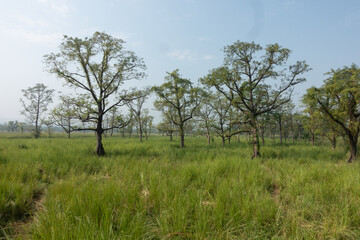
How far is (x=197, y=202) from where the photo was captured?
2898mm

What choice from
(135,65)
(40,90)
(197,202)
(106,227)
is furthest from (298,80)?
(40,90)

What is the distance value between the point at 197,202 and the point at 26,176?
237 inches

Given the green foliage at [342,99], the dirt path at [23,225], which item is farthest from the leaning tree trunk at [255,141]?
the dirt path at [23,225]

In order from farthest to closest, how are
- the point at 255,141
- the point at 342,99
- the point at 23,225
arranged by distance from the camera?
the point at 255,141 → the point at 342,99 → the point at 23,225

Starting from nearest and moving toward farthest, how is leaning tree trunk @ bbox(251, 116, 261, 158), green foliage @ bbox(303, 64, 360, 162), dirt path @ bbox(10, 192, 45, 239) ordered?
dirt path @ bbox(10, 192, 45, 239) → green foliage @ bbox(303, 64, 360, 162) → leaning tree trunk @ bbox(251, 116, 261, 158)

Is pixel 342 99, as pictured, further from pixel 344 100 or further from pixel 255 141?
pixel 255 141

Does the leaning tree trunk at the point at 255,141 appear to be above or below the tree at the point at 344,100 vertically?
below

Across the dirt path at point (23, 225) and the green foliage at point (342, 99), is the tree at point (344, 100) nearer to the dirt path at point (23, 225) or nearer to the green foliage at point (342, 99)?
the green foliage at point (342, 99)

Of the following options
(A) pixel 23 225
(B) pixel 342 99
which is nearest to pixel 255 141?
(B) pixel 342 99

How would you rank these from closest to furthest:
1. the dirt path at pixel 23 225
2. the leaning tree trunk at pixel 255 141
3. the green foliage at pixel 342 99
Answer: the dirt path at pixel 23 225
the green foliage at pixel 342 99
the leaning tree trunk at pixel 255 141

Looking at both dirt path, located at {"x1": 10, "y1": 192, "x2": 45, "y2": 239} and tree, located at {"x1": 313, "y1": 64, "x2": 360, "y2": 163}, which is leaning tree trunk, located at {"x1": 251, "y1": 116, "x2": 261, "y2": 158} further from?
dirt path, located at {"x1": 10, "y1": 192, "x2": 45, "y2": 239}

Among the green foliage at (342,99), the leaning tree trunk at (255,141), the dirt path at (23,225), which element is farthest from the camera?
the leaning tree trunk at (255,141)

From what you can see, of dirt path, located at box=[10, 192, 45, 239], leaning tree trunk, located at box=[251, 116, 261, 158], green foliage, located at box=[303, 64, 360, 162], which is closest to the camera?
dirt path, located at box=[10, 192, 45, 239]

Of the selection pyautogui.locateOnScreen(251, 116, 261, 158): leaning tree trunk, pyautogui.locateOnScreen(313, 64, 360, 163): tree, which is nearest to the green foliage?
pyautogui.locateOnScreen(313, 64, 360, 163): tree
